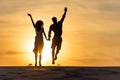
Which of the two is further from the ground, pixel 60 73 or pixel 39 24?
pixel 39 24

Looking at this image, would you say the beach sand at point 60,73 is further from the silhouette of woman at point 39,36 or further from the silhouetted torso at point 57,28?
the silhouetted torso at point 57,28

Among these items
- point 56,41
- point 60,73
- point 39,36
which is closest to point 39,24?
point 39,36

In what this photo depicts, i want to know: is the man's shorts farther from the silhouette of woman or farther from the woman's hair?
the woman's hair

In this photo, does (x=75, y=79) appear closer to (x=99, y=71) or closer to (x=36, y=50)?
(x=99, y=71)

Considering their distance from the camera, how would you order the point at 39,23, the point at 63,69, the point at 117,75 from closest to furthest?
the point at 117,75 < the point at 63,69 < the point at 39,23

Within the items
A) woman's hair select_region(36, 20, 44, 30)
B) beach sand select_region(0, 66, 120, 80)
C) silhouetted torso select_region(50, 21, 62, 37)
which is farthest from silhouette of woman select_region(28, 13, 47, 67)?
beach sand select_region(0, 66, 120, 80)

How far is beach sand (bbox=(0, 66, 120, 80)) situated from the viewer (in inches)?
585

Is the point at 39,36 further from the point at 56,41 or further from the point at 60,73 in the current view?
the point at 60,73

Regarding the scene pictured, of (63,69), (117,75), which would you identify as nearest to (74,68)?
(63,69)

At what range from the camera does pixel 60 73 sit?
1569cm

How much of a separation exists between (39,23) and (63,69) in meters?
2.70

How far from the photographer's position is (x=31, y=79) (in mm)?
14461

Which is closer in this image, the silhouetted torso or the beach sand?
the beach sand

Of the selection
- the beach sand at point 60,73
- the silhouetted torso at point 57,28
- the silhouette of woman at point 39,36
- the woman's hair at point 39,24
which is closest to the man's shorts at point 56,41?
the silhouetted torso at point 57,28
